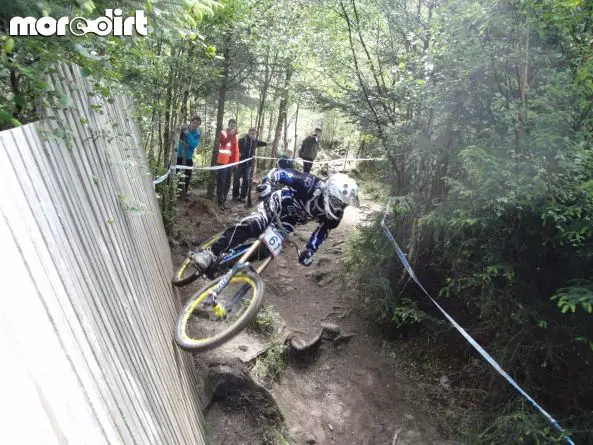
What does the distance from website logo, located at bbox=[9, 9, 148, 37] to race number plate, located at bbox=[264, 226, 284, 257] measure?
3.18m

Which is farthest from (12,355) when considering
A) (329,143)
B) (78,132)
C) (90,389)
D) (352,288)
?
(329,143)

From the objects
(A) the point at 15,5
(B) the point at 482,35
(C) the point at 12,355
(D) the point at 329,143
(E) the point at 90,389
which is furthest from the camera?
(D) the point at 329,143

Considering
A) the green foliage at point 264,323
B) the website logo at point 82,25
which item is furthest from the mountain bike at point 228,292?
the website logo at point 82,25

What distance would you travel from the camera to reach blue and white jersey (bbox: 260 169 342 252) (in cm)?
601

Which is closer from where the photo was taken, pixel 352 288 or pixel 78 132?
pixel 78 132

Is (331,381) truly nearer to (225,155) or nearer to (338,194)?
(338,194)

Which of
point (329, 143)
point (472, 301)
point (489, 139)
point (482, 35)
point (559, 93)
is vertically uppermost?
point (482, 35)

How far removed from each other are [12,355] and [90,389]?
0.51m

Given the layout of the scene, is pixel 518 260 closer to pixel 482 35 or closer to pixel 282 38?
pixel 482 35

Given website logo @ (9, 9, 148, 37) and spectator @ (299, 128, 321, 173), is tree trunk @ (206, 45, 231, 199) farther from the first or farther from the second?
website logo @ (9, 9, 148, 37)

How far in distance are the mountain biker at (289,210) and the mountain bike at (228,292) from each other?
0.11 meters

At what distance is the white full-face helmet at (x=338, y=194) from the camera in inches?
219

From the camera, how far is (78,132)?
2.79 m

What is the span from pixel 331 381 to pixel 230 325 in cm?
308
